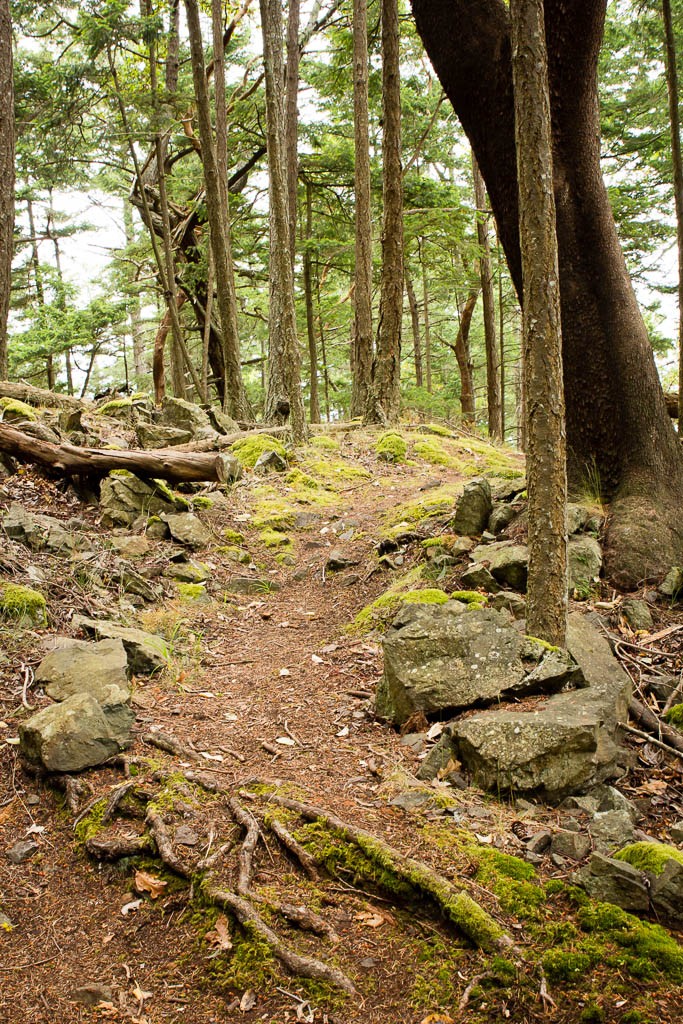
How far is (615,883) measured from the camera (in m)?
2.67

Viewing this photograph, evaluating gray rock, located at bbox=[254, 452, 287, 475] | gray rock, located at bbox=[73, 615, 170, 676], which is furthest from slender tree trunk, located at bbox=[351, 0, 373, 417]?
gray rock, located at bbox=[73, 615, 170, 676]

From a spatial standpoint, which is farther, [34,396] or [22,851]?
[34,396]

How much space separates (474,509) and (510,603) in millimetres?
1464

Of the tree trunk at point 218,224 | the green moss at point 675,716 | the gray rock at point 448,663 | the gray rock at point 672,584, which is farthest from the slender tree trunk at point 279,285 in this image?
the green moss at point 675,716

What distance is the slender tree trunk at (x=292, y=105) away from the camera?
1451 centimetres

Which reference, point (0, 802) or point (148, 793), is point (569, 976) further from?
point (0, 802)

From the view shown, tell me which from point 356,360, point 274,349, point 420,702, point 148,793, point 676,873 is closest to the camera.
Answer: point 676,873

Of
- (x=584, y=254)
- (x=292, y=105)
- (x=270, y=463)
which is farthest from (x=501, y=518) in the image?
(x=292, y=105)

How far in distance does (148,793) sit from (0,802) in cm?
76

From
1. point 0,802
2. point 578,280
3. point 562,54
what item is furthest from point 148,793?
point 562,54

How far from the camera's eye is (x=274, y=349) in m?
11.4

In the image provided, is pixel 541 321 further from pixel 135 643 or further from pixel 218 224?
pixel 218 224

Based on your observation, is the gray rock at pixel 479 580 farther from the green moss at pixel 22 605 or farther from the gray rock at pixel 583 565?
the green moss at pixel 22 605

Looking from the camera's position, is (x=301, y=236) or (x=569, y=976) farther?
(x=301, y=236)
